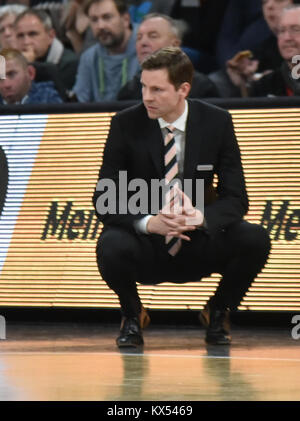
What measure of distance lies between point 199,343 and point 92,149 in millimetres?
1488

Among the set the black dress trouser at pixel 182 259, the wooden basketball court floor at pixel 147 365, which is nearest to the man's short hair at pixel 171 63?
the black dress trouser at pixel 182 259

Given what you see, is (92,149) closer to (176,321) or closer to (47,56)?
(176,321)

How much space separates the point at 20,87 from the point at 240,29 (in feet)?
6.80

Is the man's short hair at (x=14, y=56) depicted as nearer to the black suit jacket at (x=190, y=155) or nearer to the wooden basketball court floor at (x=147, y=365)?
the wooden basketball court floor at (x=147, y=365)

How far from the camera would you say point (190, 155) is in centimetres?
563

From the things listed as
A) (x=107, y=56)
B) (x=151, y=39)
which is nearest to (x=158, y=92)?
(x=151, y=39)

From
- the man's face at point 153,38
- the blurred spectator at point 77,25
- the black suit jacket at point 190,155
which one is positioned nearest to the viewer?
the black suit jacket at point 190,155

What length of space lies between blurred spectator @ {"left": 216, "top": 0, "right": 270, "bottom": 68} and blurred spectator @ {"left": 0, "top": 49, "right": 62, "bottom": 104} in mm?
1579

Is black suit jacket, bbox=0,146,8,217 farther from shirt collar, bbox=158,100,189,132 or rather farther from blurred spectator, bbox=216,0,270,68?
blurred spectator, bbox=216,0,270,68

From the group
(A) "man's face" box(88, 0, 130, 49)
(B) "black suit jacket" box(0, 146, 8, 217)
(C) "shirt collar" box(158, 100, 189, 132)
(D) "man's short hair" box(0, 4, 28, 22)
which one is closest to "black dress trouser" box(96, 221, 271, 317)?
(C) "shirt collar" box(158, 100, 189, 132)

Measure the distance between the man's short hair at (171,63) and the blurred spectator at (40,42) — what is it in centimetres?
337

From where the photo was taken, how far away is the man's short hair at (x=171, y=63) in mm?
5590

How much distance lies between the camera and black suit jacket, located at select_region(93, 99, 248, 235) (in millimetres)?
5586

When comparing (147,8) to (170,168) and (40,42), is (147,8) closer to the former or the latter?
(40,42)
